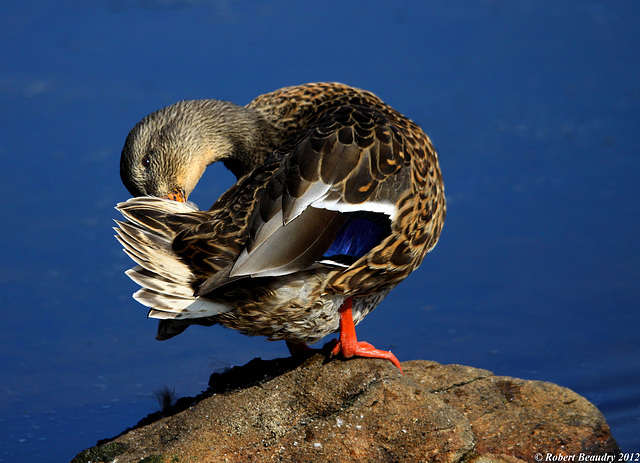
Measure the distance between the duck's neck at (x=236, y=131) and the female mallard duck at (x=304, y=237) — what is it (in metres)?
0.76

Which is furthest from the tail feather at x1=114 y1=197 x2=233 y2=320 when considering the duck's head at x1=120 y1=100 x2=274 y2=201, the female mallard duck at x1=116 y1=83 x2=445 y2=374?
the duck's head at x1=120 y1=100 x2=274 y2=201

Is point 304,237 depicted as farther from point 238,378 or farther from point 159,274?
point 238,378

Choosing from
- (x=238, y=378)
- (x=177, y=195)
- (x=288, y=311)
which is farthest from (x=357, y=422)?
(x=177, y=195)

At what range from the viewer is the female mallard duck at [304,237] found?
3.66 metres

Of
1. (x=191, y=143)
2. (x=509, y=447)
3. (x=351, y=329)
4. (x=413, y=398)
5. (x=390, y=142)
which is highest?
(x=191, y=143)

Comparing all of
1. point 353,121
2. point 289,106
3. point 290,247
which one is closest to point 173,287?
point 290,247

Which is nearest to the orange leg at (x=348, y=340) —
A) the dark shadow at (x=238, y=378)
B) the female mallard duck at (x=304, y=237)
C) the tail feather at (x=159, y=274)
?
the female mallard duck at (x=304, y=237)

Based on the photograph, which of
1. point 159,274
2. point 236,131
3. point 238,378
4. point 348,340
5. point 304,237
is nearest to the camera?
point 304,237

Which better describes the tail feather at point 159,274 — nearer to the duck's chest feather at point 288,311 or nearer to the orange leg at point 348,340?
the duck's chest feather at point 288,311

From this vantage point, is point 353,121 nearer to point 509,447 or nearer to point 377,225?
point 377,225

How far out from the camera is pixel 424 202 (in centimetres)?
419

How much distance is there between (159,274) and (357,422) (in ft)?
4.13

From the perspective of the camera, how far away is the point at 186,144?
5059 mm

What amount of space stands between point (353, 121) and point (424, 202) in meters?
0.60
